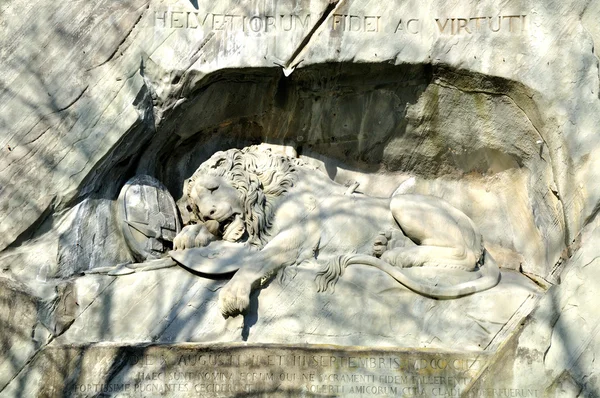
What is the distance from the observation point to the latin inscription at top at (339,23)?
808 centimetres

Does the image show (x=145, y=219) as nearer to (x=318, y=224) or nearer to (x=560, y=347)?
(x=318, y=224)

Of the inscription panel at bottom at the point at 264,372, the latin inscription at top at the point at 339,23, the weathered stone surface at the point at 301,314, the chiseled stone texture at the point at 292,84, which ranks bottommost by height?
the inscription panel at bottom at the point at 264,372

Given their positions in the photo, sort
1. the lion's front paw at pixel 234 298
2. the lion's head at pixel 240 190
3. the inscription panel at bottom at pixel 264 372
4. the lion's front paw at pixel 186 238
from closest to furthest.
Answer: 1. the inscription panel at bottom at pixel 264 372
2. the lion's front paw at pixel 234 298
3. the lion's front paw at pixel 186 238
4. the lion's head at pixel 240 190

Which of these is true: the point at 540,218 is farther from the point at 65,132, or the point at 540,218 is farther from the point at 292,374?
the point at 65,132

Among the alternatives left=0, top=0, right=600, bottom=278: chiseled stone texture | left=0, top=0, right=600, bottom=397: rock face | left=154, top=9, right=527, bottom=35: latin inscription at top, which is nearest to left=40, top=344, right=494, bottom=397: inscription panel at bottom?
left=0, top=0, right=600, bottom=397: rock face

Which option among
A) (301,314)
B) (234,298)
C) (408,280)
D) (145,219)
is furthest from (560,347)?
(145,219)

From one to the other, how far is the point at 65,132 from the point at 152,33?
90 centimetres

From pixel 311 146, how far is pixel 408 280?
1451 mm

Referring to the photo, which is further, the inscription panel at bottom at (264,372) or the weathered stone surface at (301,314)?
the weathered stone surface at (301,314)

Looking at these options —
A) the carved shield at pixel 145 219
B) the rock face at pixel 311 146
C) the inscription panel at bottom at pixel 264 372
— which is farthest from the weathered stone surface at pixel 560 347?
the carved shield at pixel 145 219

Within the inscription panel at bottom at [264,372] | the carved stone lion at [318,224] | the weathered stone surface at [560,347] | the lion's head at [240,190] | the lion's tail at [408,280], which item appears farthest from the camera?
the lion's head at [240,190]

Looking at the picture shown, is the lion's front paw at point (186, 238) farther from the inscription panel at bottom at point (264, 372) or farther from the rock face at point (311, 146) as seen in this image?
the inscription panel at bottom at point (264, 372)

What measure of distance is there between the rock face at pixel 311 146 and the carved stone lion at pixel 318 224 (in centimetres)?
16

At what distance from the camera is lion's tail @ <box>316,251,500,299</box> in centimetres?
759
